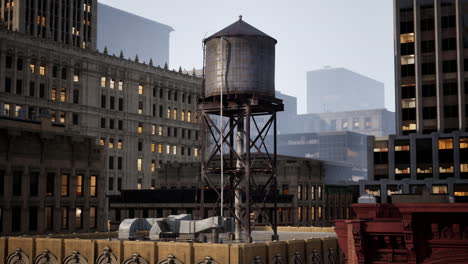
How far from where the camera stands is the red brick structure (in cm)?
2192

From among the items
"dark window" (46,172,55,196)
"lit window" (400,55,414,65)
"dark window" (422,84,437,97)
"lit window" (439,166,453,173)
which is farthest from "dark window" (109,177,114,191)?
"dark window" (46,172,55,196)

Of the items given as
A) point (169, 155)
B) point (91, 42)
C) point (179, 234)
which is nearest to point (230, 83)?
point (179, 234)

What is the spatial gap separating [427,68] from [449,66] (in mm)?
3692

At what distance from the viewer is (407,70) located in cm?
11562

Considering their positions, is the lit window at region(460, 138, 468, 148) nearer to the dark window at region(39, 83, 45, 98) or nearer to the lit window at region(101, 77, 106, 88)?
the lit window at region(101, 77, 106, 88)

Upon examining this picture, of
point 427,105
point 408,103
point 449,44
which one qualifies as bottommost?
point 427,105

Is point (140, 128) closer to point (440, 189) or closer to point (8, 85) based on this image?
point (8, 85)

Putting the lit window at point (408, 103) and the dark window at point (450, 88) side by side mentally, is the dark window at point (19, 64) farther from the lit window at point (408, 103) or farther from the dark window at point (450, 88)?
the dark window at point (450, 88)

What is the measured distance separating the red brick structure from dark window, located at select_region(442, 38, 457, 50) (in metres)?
92.1

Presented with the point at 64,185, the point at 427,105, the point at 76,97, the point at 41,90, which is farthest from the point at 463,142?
the point at 41,90

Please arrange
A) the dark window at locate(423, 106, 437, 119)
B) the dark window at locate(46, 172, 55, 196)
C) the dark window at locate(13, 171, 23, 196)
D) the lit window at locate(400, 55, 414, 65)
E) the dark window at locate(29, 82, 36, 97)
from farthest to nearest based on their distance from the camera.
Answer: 1. the lit window at locate(400, 55, 414, 65)
2. the dark window at locate(423, 106, 437, 119)
3. the dark window at locate(29, 82, 36, 97)
4. the dark window at locate(46, 172, 55, 196)
5. the dark window at locate(13, 171, 23, 196)

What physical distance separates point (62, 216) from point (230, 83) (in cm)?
2581

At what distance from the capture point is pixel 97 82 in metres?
119

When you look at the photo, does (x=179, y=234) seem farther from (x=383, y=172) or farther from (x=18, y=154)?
(x=383, y=172)
